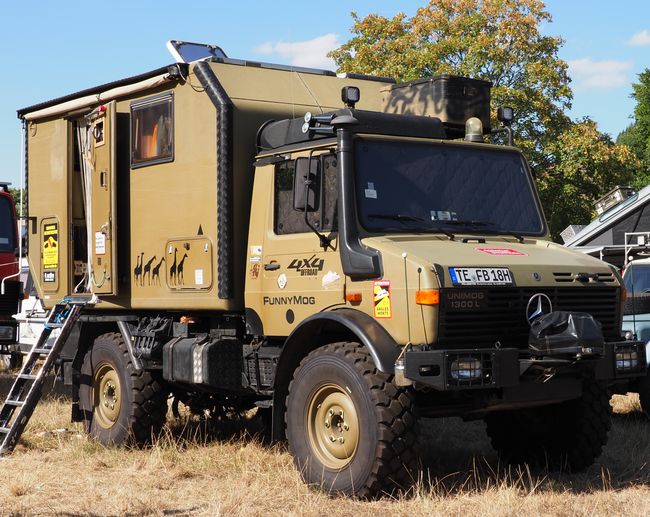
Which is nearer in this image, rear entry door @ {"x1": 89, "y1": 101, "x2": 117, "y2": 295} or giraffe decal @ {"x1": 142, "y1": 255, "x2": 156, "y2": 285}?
giraffe decal @ {"x1": 142, "y1": 255, "x2": 156, "y2": 285}

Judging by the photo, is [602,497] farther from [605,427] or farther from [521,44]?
[521,44]

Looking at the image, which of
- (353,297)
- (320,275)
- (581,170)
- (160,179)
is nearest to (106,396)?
(160,179)

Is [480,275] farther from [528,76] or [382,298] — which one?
[528,76]

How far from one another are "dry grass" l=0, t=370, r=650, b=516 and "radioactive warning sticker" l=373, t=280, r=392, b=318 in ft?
4.01

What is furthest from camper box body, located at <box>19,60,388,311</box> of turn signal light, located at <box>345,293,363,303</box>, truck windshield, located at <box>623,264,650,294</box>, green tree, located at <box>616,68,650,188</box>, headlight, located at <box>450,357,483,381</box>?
green tree, located at <box>616,68,650,188</box>

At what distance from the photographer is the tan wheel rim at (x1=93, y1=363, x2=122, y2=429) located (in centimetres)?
953

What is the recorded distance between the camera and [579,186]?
93.2 ft

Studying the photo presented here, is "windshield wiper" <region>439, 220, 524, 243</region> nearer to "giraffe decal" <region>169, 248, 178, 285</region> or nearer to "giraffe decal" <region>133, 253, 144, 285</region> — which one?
"giraffe decal" <region>169, 248, 178, 285</region>

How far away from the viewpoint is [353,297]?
7.23m

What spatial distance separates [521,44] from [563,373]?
2257 cm

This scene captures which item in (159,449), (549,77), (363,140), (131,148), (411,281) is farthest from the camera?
(549,77)

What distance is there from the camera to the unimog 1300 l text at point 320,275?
22.3ft

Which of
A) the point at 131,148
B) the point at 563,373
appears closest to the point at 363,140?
the point at 563,373

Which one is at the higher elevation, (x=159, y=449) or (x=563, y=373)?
(x=563, y=373)
